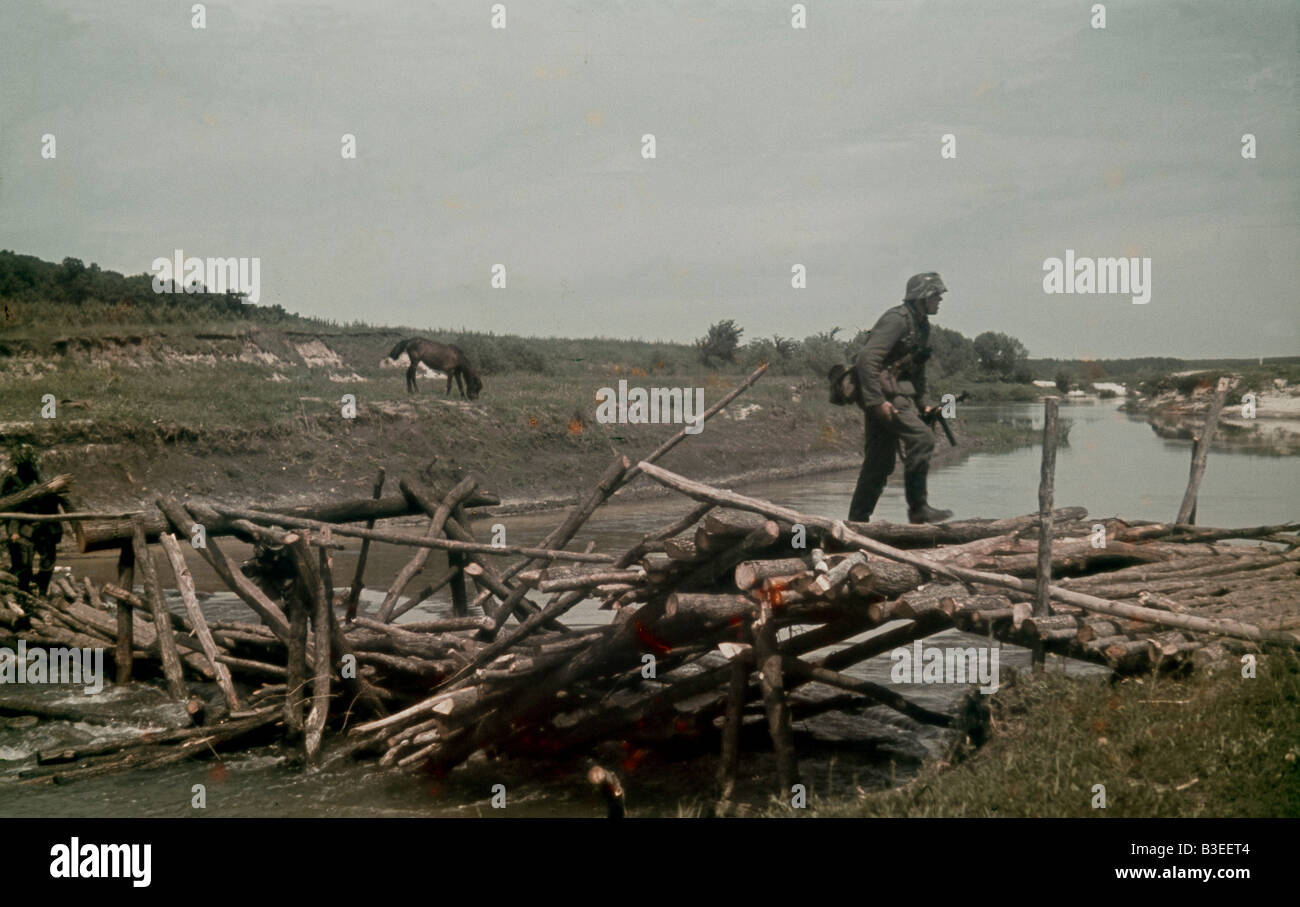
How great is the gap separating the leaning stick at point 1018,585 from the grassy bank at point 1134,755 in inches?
8.8

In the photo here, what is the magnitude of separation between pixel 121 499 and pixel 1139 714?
Result: 17375mm

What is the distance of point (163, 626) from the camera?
9320 mm

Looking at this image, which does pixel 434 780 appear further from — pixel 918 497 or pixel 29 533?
pixel 29 533

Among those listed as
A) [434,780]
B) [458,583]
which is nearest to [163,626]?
[458,583]

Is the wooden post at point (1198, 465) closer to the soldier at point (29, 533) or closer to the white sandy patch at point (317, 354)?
the soldier at point (29, 533)

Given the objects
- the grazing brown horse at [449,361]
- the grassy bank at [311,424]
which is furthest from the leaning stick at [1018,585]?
the grazing brown horse at [449,361]

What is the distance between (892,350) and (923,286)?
2.07ft

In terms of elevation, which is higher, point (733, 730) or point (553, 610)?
point (553, 610)

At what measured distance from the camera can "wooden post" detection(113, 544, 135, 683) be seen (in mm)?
9891

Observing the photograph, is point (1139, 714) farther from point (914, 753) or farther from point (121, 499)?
point (121, 499)

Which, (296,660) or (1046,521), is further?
(296,660)

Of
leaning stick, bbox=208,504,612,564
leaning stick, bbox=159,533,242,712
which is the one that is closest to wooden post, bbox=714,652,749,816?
leaning stick, bbox=208,504,612,564

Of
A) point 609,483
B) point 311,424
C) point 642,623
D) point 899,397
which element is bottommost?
point 642,623
